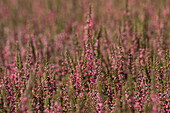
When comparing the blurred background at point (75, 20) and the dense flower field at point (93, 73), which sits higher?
the blurred background at point (75, 20)

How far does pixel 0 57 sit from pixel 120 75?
3.95 ft

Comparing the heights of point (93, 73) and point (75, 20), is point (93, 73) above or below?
below

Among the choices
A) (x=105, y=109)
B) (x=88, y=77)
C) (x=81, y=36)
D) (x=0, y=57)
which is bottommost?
(x=105, y=109)

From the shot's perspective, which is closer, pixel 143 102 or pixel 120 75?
pixel 143 102

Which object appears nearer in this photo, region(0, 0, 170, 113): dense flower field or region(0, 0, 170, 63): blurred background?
region(0, 0, 170, 113): dense flower field

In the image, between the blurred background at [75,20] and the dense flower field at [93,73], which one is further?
the blurred background at [75,20]

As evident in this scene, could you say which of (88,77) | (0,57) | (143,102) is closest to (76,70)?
(88,77)

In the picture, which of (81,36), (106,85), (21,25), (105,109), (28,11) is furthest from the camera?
(28,11)

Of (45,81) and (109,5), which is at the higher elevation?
(109,5)

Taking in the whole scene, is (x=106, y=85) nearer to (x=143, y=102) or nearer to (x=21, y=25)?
(x=143, y=102)

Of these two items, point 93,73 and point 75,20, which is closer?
point 93,73

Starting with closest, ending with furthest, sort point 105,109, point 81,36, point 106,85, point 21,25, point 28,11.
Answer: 1. point 105,109
2. point 106,85
3. point 81,36
4. point 21,25
5. point 28,11

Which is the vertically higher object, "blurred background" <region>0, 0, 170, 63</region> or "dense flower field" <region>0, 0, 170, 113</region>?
"blurred background" <region>0, 0, 170, 63</region>

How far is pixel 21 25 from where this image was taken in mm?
2486
